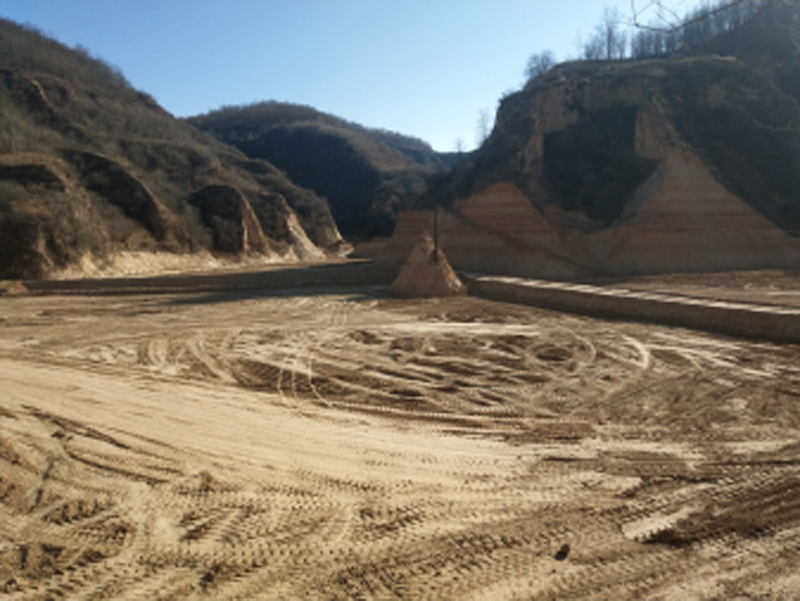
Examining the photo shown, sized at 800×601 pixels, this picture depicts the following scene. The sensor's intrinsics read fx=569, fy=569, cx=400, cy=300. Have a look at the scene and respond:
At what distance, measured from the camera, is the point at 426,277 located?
22.1 metres

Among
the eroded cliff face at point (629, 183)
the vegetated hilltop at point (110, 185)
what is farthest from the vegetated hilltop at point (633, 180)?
the vegetated hilltop at point (110, 185)

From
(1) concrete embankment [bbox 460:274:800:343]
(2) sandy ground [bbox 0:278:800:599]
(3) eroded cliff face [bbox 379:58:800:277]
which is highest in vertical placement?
(3) eroded cliff face [bbox 379:58:800:277]

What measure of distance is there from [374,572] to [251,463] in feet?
7.47

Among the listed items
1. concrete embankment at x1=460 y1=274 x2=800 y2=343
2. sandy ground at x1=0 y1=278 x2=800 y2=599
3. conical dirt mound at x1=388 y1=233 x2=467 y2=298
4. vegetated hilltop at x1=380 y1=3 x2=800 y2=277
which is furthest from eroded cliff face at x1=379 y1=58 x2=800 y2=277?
sandy ground at x1=0 y1=278 x2=800 y2=599

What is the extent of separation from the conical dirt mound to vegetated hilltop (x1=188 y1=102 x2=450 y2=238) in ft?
160

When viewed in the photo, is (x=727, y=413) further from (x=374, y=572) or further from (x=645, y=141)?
(x=645, y=141)

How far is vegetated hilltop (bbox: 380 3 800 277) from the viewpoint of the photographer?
2784 cm

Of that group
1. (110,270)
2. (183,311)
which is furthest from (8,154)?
(183,311)

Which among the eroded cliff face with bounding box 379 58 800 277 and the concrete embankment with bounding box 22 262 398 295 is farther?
the eroded cliff face with bounding box 379 58 800 277

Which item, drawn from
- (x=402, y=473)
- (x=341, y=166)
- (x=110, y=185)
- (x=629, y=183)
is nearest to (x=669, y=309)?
(x=402, y=473)

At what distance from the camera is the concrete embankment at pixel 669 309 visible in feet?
40.0

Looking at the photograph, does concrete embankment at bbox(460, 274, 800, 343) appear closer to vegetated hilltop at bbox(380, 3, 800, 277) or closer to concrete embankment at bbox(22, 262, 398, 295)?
vegetated hilltop at bbox(380, 3, 800, 277)

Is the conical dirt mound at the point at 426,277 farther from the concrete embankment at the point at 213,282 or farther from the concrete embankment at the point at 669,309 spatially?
the concrete embankment at the point at 213,282

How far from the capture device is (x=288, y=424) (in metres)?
6.82
